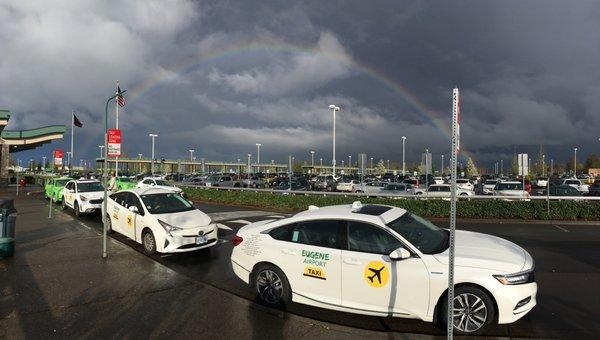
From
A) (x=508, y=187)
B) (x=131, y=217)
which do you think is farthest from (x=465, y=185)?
(x=131, y=217)

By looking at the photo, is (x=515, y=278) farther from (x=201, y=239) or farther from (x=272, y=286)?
(x=201, y=239)

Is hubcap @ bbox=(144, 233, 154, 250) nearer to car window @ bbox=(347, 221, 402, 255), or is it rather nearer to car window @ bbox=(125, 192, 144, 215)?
car window @ bbox=(125, 192, 144, 215)

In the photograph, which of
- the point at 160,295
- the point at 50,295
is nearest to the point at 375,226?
the point at 160,295

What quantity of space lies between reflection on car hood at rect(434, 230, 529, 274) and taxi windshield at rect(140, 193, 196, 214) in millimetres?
7275

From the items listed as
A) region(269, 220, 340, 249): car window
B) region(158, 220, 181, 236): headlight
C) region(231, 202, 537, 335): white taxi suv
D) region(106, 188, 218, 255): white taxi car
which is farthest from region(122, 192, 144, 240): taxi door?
region(269, 220, 340, 249): car window

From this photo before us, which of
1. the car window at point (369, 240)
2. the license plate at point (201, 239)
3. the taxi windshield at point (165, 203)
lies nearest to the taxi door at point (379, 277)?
the car window at point (369, 240)

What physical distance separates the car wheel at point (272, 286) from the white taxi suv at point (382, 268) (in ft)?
0.05

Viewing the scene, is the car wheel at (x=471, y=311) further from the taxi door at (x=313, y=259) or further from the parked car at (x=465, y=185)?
the parked car at (x=465, y=185)

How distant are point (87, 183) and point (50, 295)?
1293cm

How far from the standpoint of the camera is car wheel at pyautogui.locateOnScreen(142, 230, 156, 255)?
9586 mm

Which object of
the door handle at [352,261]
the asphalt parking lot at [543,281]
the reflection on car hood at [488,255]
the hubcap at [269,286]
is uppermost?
the reflection on car hood at [488,255]

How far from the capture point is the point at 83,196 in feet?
54.0

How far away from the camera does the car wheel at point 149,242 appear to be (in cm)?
959

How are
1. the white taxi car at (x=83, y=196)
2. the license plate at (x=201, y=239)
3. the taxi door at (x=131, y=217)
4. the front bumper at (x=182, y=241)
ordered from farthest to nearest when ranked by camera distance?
the white taxi car at (x=83, y=196)
the taxi door at (x=131, y=217)
the license plate at (x=201, y=239)
the front bumper at (x=182, y=241)
